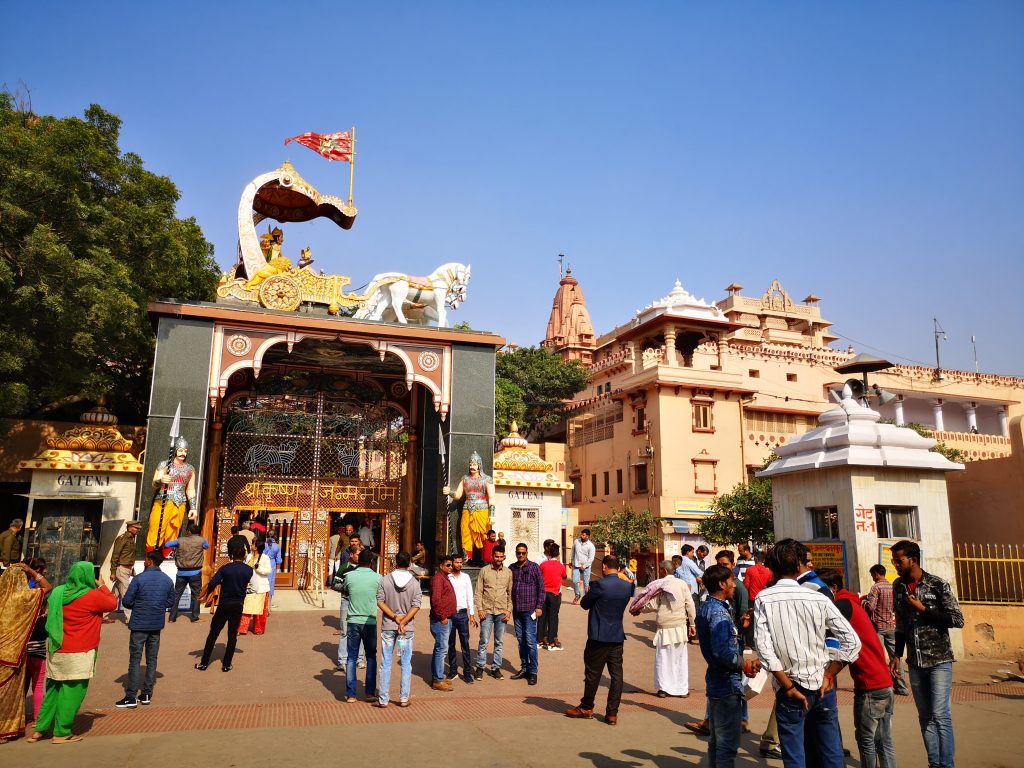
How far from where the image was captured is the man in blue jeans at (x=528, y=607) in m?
9.20

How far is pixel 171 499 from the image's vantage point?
14539mm

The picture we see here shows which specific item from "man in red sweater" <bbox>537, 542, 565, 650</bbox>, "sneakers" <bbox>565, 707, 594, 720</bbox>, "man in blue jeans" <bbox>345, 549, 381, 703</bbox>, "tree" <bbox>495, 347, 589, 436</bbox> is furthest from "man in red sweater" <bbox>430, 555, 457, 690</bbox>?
"tree" <bbox>495, 347, 589, 436</bbox>

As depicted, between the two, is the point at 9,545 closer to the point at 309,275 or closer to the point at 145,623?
the point at 145,623

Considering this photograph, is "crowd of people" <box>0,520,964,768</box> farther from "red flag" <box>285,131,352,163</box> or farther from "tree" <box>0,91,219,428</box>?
"red flag" <box>285,131,352,163</box>

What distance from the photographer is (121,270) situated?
16.0 meters

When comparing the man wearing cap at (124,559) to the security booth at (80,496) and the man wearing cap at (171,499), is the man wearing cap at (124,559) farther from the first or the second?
the security booth at (80,496)

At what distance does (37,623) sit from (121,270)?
11.1 metres

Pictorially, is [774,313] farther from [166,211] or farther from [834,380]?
[166,211]

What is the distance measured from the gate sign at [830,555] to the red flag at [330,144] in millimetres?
14638

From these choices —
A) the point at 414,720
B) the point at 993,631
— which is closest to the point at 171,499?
the point at 414,720

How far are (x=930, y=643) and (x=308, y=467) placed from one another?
15.8 metres

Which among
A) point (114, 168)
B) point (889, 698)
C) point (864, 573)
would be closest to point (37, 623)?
point (889, 698)

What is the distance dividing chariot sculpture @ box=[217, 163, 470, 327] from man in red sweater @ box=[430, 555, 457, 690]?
33.9 ft

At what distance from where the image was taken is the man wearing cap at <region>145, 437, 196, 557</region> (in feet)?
46.9
